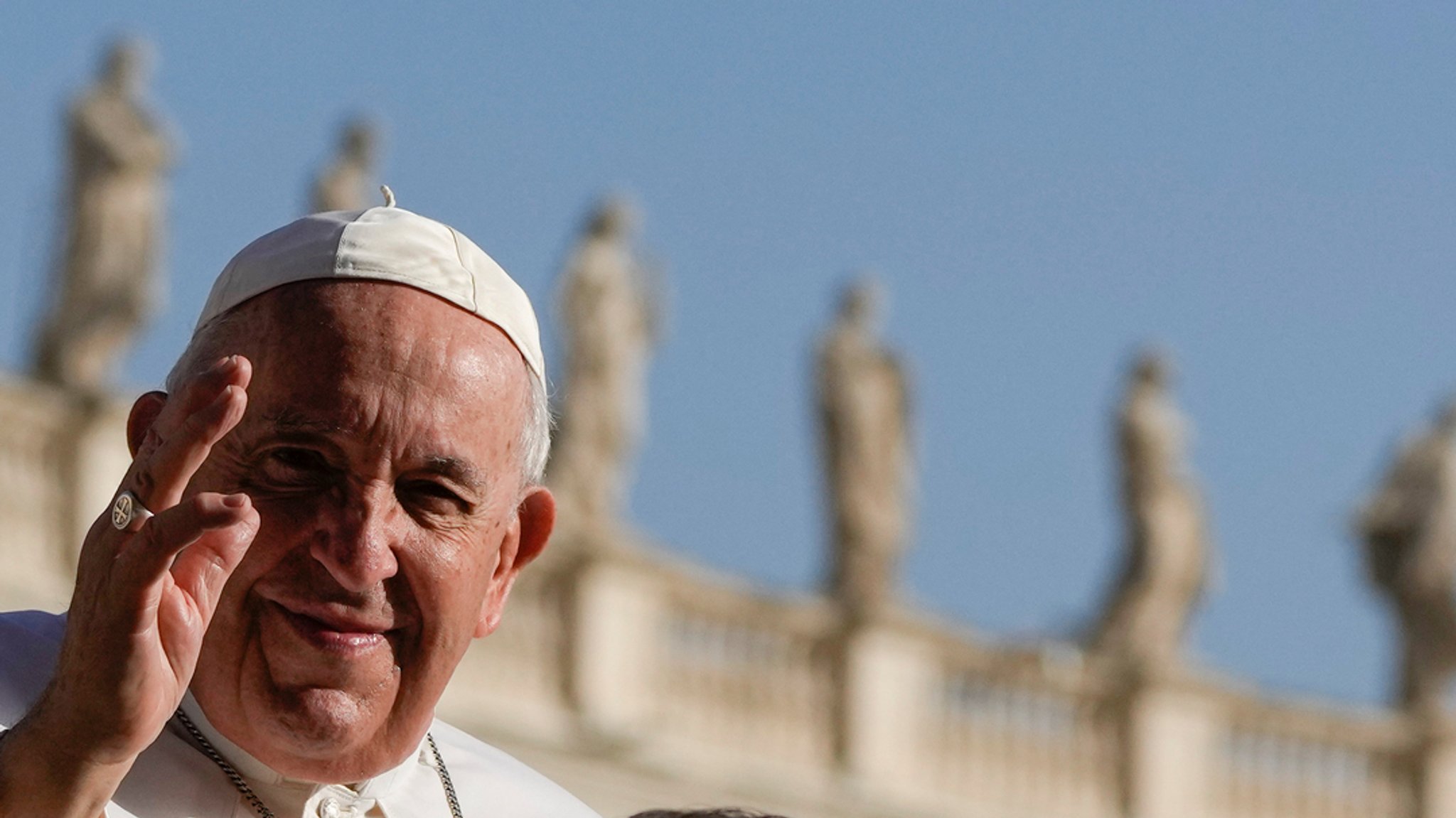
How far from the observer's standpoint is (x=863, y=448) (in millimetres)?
18156

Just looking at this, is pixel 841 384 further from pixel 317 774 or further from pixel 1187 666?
pixel 317 774

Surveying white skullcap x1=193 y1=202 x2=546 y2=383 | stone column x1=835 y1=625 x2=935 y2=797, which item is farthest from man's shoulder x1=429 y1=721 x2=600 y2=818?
stone column x1=835 y1=625 x2=935 y2=797

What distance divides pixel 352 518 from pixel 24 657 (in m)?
0.41

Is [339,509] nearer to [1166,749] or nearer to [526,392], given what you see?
[526,392]

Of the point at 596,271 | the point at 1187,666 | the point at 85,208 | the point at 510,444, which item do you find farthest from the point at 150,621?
the point at 1187,666

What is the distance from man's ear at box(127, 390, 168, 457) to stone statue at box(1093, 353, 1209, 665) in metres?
15.8

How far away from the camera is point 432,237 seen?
3203 millimetres

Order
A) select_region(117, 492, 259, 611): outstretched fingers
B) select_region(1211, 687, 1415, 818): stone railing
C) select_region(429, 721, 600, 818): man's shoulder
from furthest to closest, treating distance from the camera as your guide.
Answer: select_region(1211, 687, 1415, 818): stone railing, select_region(429, 721, 600, 818): man's shoulder, select_region(117, 492, 259, 611): outstretched fingers

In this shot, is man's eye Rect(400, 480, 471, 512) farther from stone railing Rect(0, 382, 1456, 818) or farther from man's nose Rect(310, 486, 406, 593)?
stone railing Rect(0, 382, 1456, 818)

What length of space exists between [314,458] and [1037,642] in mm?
15364

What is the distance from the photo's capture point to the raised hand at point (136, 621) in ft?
8.09

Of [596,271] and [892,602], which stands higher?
[596,271]

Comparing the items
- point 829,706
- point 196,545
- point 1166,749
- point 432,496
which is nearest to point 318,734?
point 432,496

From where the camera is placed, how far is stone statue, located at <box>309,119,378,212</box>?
16.1 meters
